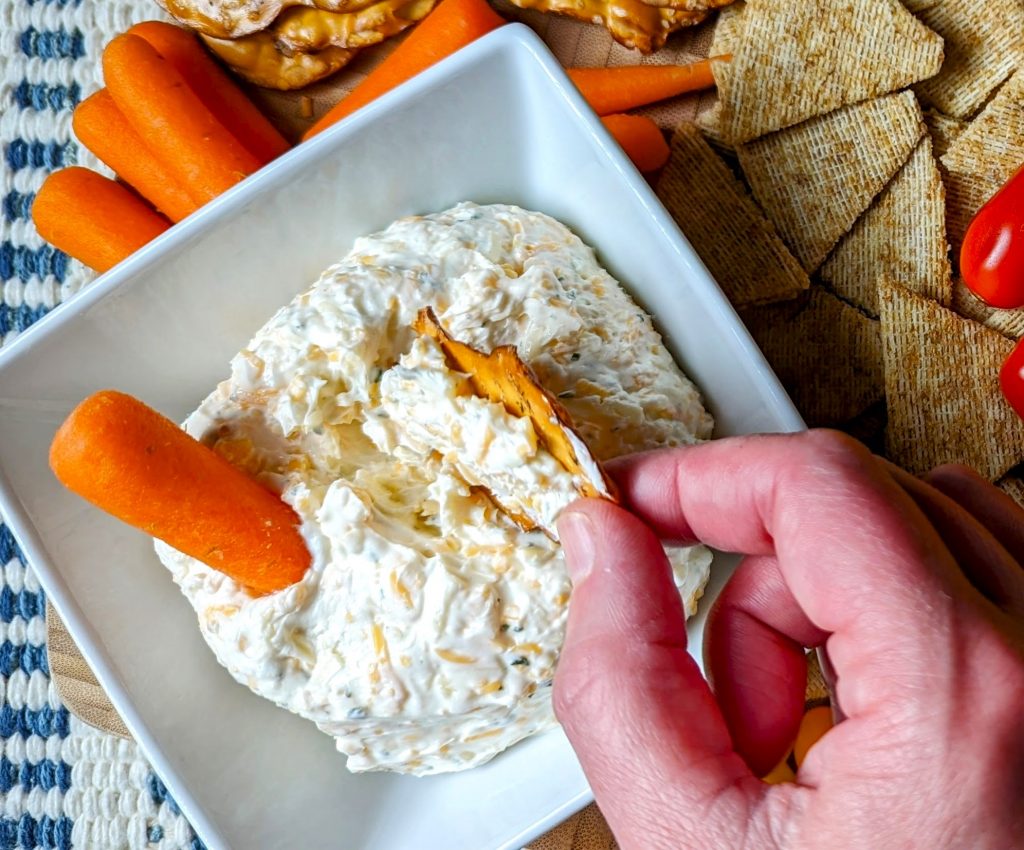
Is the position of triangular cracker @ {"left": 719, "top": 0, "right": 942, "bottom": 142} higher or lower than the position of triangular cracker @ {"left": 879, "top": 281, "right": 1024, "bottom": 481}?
higher

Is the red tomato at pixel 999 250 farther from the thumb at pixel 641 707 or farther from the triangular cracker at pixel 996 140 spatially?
the thumb at pixel 641 707

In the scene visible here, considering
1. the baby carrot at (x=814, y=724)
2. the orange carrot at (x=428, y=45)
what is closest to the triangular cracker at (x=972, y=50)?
the orange carrot at (x=428, y=45)

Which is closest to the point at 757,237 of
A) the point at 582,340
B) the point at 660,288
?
the point at 660,288

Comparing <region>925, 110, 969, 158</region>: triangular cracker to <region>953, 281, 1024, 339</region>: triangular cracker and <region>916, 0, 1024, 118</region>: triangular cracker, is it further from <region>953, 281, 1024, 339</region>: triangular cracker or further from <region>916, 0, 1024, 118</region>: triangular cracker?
<region>953, 281, 1024, 339</region>: triangular cracker

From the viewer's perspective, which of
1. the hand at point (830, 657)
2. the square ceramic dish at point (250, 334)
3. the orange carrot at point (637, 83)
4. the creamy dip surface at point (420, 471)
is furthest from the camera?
the orange carrot at point (637, 83)

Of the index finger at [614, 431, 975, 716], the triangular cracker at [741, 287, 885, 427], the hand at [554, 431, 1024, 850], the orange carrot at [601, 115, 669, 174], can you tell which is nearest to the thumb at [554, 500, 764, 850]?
the hand at [554, 431, 1024, 850]

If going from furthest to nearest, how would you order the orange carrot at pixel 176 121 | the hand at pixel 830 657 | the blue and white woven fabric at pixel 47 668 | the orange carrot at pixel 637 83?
the blue and white woven fabric at pixel 47 668, the orange carrot at pixel 637 83, the orange carrot at pixel 176 121, the hand at pixel 830 657

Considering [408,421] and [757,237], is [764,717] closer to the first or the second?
[408,421]
